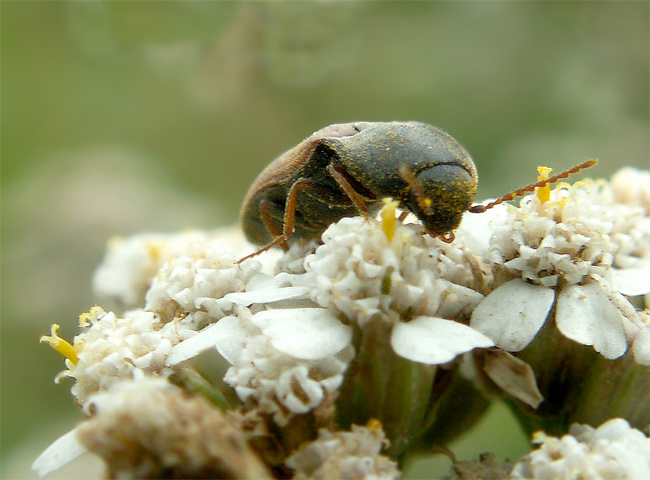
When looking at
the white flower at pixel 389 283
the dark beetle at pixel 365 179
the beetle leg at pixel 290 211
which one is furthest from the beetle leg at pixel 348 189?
the white flower at pixel 389 283

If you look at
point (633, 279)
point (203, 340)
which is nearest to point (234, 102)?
point (203, 340)

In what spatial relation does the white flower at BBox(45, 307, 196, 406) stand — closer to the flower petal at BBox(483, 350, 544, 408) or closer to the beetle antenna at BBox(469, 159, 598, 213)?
the flower petal at BBox(483, 350, 544, 408)

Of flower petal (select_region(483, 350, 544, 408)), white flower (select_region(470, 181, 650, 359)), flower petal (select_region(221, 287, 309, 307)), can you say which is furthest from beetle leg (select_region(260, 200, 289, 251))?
flower petal (select_region(483, 350, 544, 408))

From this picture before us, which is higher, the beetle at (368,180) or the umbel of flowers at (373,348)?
the beetle at (368,180)

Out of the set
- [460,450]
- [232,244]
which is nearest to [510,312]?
[460,450]

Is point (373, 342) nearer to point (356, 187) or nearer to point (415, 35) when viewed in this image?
point (356, 187)

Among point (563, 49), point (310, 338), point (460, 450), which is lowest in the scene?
point (460, 450)

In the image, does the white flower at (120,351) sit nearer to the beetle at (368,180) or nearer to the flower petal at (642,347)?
the beetle at (368,180)

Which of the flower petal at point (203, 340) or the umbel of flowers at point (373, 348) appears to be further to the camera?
the flower petal at point (203, 340)

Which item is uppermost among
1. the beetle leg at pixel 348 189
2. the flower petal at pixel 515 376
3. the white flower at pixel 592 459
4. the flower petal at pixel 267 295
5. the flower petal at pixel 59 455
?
the beetle leg at pixel 348 189
